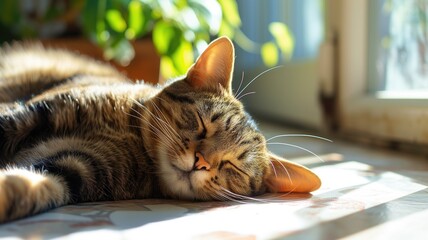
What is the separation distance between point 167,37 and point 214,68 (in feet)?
2.04

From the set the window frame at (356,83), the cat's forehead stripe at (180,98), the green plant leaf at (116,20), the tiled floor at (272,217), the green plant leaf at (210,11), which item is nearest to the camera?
the tiled floor at (272,217)

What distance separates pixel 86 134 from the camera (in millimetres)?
1228

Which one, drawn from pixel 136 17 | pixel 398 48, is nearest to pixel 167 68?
pixel 136 17

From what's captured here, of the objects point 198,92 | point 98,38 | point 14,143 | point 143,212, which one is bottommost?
point 143,212

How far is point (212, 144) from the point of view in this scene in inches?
46.3

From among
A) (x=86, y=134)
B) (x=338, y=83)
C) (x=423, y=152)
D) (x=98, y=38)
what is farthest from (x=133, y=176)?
(x=338, y=83)

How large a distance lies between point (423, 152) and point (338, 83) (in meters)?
0.61

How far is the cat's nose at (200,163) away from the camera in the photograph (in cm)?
113

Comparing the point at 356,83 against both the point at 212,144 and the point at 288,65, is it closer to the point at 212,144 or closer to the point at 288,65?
the point at 288,65

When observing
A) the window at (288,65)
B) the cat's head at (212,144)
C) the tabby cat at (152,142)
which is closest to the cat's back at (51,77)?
the tabby cat at (152,142)

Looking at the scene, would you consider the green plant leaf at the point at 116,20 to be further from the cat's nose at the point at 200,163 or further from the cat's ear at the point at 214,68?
the cat's nose at the point at 200,163

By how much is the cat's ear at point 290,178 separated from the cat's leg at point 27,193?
47 centimetres

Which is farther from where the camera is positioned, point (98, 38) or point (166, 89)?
point (98, 38)

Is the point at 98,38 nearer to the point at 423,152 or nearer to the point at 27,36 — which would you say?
the point at 27,36
